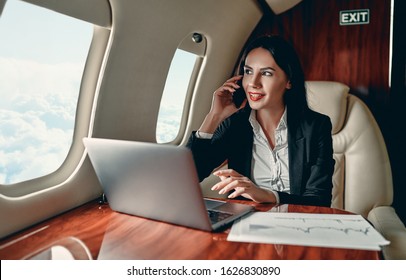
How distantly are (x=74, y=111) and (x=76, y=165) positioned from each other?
0.20 m

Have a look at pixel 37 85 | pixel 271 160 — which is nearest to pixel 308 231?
pixel 271 160

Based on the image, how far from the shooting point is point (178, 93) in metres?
2.15

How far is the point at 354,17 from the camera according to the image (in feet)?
7.40

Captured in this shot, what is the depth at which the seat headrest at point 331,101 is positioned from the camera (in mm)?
1875

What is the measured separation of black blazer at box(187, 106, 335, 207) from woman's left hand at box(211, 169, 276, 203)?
0.09 m

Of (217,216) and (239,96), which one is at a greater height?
(239,96)

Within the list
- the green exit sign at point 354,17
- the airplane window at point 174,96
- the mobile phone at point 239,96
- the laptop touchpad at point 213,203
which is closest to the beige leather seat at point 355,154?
the mobile phone at point 239,96

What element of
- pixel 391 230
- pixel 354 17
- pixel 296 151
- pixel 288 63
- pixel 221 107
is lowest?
pixel 391 230

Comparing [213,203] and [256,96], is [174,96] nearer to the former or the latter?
[256,96]

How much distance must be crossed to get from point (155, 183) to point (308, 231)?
0.39m

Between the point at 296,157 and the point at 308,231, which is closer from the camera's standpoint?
the point at 308,231

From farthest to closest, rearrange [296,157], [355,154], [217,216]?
[355,154] → [296,157] → [217,216]

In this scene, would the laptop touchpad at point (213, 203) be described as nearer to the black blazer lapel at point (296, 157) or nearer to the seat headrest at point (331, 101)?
the black blazer lapel at point (296, 157)
